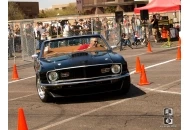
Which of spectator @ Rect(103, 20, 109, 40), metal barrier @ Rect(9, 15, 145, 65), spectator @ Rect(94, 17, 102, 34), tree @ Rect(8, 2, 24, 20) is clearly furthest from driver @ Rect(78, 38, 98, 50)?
tree @ Rect(8, 2, 24, 20)

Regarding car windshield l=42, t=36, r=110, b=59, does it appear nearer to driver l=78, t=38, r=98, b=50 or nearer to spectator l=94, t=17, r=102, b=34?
driver l=78, t=38, r=98, b=50

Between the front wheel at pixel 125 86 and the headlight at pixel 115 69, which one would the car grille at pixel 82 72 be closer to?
the headlight at pixel 115 69

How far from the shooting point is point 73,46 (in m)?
9.86

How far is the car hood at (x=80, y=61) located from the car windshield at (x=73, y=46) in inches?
27.6

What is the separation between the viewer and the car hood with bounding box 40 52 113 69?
836 centimetres

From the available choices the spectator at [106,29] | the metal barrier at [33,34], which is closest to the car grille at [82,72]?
the metal barrier at [33,34]

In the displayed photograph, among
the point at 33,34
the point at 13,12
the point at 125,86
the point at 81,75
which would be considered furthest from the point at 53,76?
the point at 13,12

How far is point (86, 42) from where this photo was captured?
991cm

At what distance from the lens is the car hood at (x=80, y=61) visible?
836 centimetres

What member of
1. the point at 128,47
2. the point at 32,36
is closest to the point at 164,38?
the point at 128,47
